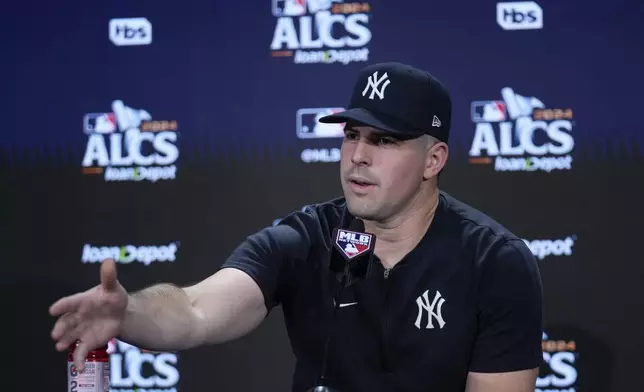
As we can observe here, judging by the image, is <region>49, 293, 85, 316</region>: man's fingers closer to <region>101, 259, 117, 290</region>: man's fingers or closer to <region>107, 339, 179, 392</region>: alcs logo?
<region>101, 259, 117, 290</region>: man's fingers

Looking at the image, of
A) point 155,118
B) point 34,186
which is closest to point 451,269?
point 155,118

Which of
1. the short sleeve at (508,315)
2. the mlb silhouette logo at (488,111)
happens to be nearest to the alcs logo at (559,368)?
the mlb silhouette logo at (488,111)

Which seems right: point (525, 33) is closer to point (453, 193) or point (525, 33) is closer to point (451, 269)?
point (453, 193)

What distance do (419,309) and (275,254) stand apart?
434 mm

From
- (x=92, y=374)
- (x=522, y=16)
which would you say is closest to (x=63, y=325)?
(x=92, y=374)

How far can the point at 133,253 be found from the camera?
367cm

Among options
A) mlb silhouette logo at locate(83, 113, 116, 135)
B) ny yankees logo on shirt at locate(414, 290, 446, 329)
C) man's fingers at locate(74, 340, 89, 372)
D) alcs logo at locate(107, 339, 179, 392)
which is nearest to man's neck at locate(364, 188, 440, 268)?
ny yankees logo on shirt at locate(414, 290, 446, 329)

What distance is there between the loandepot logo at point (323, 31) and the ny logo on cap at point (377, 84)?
4.05 feet

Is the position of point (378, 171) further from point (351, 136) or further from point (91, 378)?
point (91, 378)

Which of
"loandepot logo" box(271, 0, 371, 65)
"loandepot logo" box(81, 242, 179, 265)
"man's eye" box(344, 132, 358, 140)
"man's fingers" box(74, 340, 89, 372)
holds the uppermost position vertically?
"loandepot logo" box(271, 0, 371, 65)

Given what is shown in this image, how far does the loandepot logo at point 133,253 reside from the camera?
144 inches

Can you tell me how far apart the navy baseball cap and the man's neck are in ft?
0.74

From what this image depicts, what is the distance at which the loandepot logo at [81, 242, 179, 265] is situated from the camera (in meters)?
3.65

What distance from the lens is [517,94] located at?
11.4 ft
